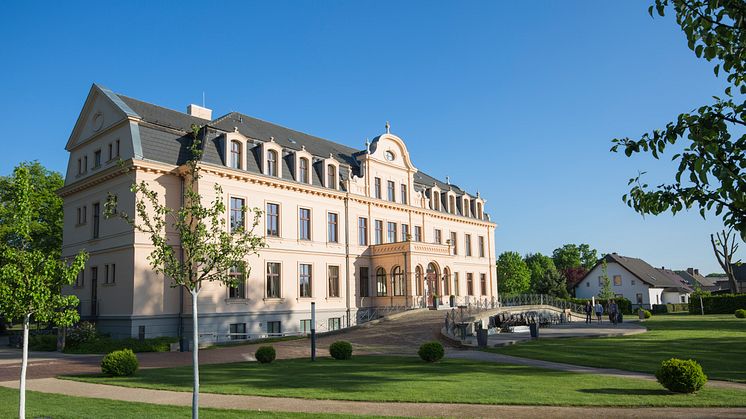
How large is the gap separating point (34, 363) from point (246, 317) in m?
11.7

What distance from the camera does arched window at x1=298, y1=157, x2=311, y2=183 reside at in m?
36.0

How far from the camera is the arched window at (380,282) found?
1580 inches

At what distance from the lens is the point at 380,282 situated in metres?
40.4

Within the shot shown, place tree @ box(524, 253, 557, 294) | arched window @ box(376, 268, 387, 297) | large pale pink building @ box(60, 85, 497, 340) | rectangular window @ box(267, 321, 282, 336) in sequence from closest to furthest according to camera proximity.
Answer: large pale pink building @ box(60, 85, 497, 340), rectangular window @ box(267, 321, 282, 336), arched window @ box(376, 268, 387, 297), tree @ box(524, 253, 557, 294)

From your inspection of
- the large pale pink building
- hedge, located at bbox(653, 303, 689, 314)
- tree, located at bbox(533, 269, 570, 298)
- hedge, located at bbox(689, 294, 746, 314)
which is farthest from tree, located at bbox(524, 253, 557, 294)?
the large pale pink building

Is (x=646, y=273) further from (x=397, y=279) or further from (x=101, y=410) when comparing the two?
(x=101, y=410)

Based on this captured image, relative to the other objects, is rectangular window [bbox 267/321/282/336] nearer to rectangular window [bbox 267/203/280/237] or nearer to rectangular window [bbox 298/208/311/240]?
rectangular window [bbox 267/203/280/237]

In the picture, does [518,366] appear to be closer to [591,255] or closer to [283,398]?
[283,398]

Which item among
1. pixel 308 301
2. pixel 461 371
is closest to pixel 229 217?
pixel 308 301

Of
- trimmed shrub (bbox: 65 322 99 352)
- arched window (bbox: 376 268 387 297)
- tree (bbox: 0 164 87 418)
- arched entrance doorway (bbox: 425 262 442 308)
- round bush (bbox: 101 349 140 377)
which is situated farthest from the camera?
arched entrance doorway (bbox: 425 262 442 308)

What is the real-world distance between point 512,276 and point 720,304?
119 ft

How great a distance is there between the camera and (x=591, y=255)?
382 feet

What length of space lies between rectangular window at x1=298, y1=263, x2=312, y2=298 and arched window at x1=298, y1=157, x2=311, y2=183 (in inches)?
219

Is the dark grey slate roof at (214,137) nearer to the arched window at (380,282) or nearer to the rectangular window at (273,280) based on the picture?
the rectangular window at (273,280)
